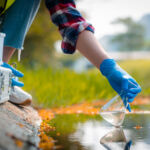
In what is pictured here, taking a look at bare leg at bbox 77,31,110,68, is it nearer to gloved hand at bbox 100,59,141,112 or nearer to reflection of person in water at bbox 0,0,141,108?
reflection of person in water at bbox 0,0,141,108

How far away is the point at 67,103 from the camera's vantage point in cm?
541

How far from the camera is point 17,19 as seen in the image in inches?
112

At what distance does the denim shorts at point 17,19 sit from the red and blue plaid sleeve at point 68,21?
18.1 inches

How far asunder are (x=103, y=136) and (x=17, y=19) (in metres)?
1.36

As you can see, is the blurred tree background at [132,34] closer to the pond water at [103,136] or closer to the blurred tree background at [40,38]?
the blurred tree background at [40,38]

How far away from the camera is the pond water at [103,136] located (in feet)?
6.29

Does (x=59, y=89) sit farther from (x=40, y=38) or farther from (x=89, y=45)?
(x=40, y=38)

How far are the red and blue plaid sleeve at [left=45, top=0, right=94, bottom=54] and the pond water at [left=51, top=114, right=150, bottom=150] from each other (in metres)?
0.65

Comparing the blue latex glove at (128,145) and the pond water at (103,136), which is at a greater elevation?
the blue latex glove at (128,145)

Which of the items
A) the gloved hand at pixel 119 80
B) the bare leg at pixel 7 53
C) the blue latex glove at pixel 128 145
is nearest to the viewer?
the blue latex glove at pixel 128 145

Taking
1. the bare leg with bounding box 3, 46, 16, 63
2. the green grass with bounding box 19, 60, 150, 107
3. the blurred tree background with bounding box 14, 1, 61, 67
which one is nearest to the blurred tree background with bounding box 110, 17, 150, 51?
the blurred tree background with bounding box 14, 1, 61, 67

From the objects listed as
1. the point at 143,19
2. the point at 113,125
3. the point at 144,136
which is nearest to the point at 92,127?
the point at 113,125

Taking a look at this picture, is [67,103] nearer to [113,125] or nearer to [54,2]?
[113,125]

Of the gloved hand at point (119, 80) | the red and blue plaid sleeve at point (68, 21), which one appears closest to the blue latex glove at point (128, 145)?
the gloved hand at point (119, 80)
